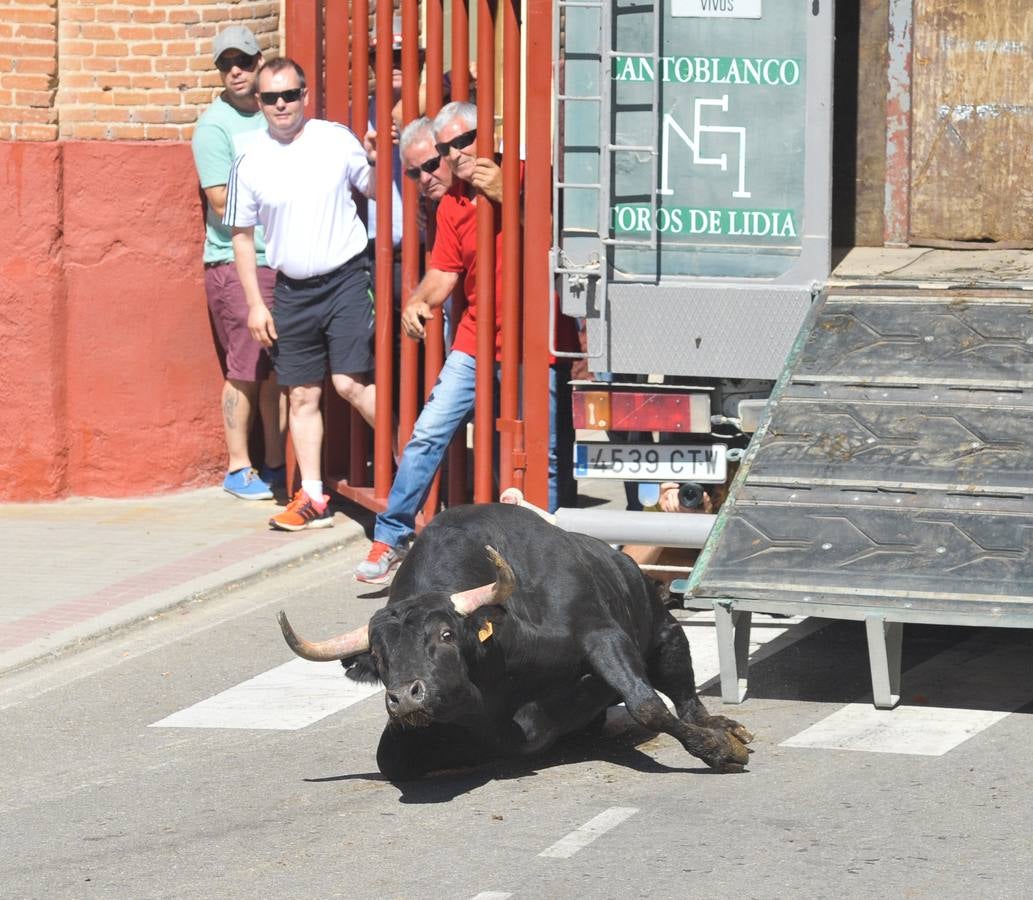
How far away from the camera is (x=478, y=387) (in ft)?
33.0

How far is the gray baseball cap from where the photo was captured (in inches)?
456

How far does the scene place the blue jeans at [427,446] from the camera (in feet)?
33.1

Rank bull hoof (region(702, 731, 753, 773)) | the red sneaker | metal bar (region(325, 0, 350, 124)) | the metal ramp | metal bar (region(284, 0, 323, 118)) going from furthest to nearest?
metal bar (region(284, 0, 323, 118)), metal bar (region(325, 0, 350, 124)), the red sneaker, the metal ramp, bull hoof (region(702, 731, 753, 773))

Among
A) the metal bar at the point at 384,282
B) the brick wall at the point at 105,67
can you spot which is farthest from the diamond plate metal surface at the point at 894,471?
the brick wall at the point at 105,67

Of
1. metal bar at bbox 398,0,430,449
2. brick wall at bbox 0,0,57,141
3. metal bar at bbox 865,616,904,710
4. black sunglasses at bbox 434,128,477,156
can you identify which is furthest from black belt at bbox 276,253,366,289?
metal bar at bbox 865,616,904,710

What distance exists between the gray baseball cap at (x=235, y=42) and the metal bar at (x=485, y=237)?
2062 mm

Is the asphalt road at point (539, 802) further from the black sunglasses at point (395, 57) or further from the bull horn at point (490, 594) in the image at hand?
the black sunglasses at point (395, 57)

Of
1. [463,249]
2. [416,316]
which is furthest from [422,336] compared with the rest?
[463,249]

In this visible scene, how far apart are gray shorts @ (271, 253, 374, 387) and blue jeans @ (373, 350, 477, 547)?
99cm

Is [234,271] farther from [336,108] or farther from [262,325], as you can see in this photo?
[336,108]

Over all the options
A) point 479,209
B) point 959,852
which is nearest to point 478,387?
point 479,209

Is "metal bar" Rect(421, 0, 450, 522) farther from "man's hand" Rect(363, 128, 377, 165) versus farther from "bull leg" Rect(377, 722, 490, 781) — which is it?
"bull leg" Rect(377, 722, 490, 781)

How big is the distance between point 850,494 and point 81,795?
119 inches

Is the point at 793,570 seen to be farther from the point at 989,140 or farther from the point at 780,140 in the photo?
the point at 989,140
